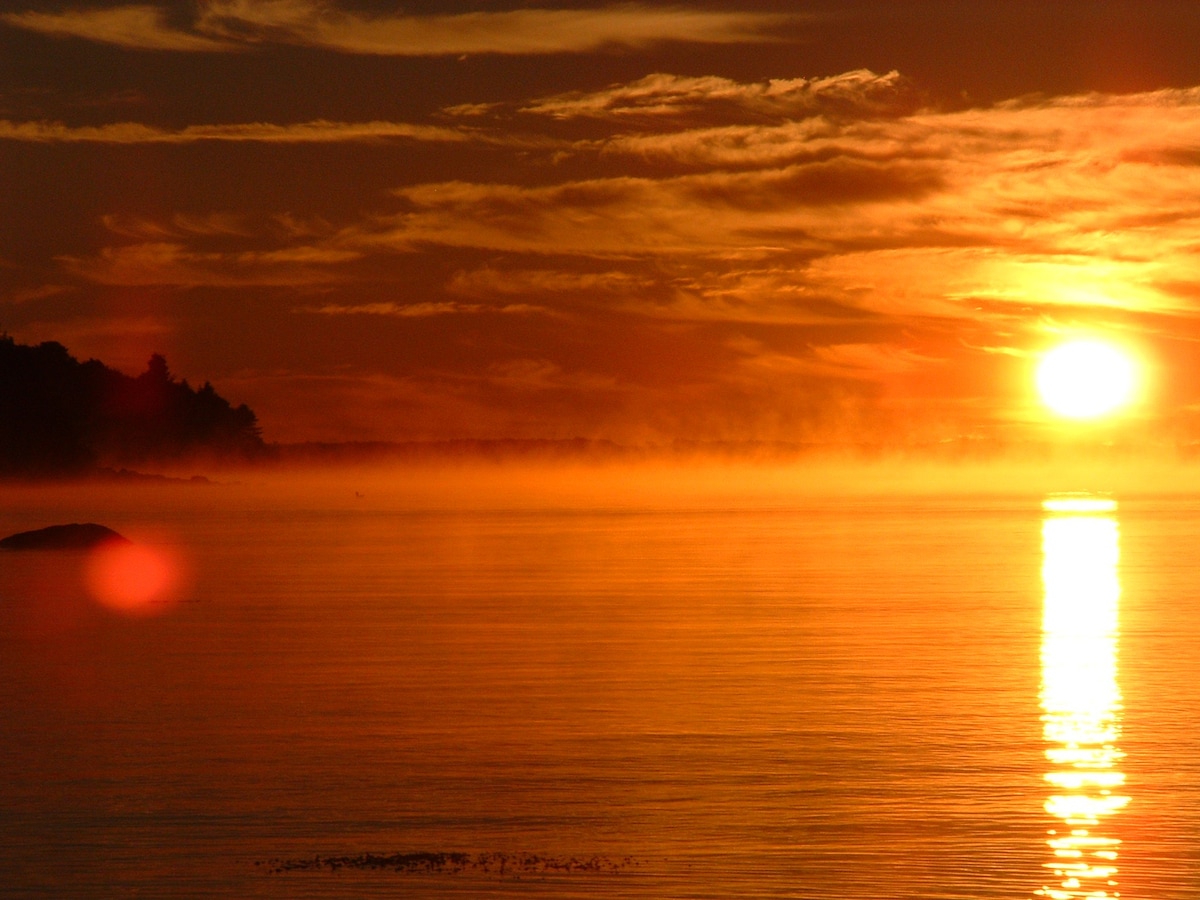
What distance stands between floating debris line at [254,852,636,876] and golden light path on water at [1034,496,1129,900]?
4175 mm

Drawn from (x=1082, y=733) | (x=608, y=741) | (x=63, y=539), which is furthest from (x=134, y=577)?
(x=1082, y=733)

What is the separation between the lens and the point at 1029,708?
25828 mm

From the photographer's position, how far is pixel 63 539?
78562 mm

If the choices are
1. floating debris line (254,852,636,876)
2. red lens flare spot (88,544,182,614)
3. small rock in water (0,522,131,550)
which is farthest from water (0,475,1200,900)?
small rock in water (0,522,131,550)

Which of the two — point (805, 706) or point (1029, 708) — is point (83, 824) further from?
point (1029, 708)

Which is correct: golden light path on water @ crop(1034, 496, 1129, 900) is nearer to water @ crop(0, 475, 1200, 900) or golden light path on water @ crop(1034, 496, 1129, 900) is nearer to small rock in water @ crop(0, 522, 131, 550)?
water @ crop(0, 475, 1200, 900)

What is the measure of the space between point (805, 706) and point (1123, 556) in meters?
51.3

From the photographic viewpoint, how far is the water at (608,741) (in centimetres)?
1617

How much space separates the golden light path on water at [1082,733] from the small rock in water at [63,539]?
45.6m

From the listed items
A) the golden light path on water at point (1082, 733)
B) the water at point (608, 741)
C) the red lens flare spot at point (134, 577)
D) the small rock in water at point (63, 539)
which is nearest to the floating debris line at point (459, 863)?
the water at point (608, 741)

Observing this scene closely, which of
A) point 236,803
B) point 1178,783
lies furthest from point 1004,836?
point 236,803

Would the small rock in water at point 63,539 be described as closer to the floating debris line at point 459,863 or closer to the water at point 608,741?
the water at point 608,741

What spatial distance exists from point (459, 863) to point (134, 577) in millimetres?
46654

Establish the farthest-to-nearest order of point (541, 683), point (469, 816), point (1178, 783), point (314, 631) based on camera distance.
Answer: point (314, 631), point (541, 683), point (1178, 783), point (469, 816)
